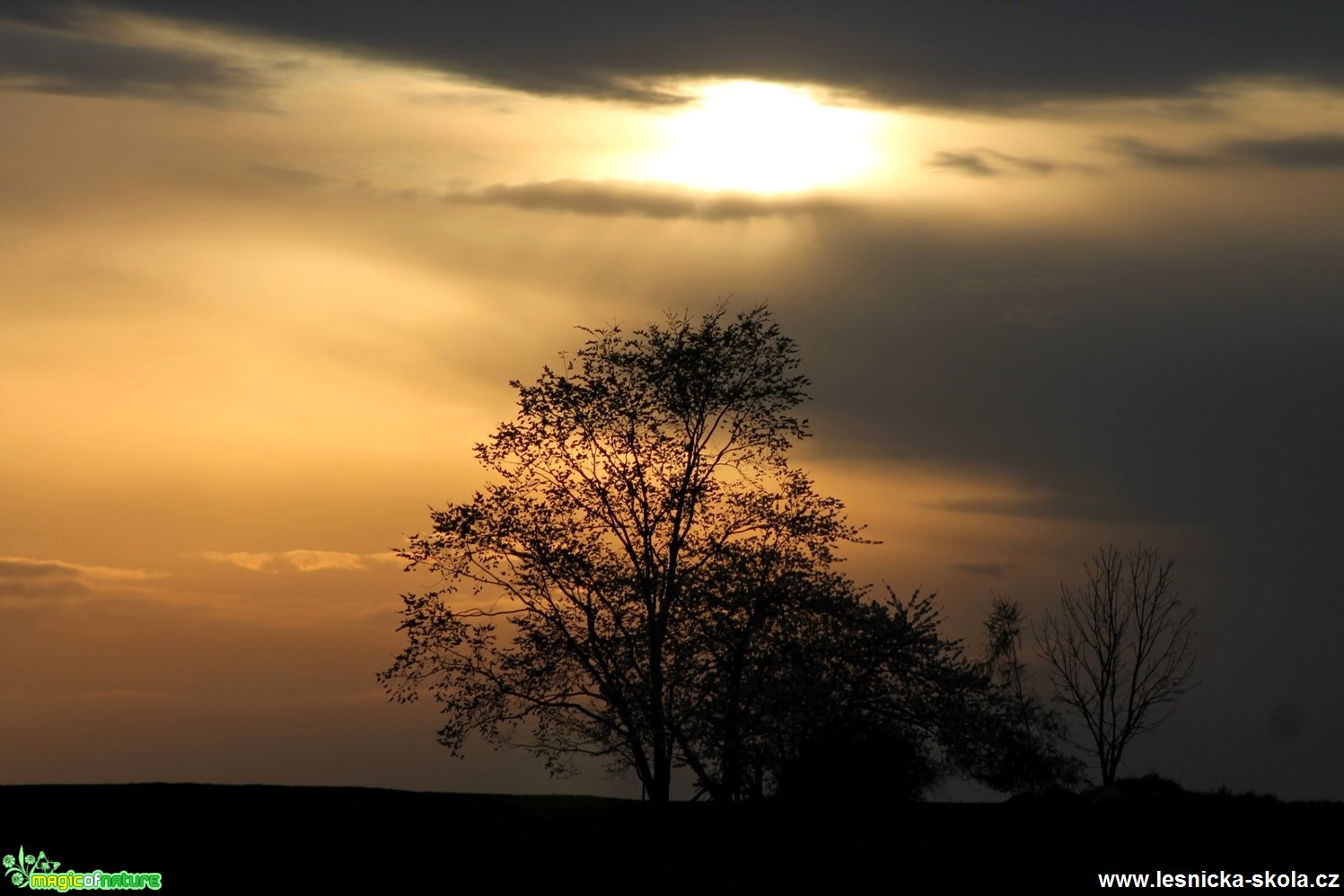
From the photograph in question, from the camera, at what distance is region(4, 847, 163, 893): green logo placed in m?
24.7

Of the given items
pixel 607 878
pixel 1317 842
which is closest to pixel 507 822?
pixel 607 878

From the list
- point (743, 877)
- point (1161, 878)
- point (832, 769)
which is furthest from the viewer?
point (832, 769)

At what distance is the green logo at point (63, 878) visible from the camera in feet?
81.0

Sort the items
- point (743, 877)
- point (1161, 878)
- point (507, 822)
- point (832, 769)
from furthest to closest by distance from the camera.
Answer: point (832, 769) < point (507, 822) < point (743, 877) < point (1161, 878)

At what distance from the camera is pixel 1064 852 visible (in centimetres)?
2677

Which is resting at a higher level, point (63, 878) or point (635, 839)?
point (63, 878)

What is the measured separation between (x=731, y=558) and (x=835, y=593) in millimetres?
3231

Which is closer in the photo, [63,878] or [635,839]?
[63,878]

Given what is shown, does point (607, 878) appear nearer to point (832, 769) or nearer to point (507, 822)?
point (507, 822)

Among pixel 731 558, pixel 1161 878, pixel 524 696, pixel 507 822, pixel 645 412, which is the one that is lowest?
pixel 1161 878

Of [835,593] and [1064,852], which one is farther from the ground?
[835,593]

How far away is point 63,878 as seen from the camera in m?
25.0

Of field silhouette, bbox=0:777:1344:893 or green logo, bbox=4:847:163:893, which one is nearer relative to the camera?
green logo, bbox=4:847:163:893

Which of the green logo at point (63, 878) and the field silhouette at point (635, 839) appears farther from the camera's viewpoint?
the field silhouette at point (635, 839)
